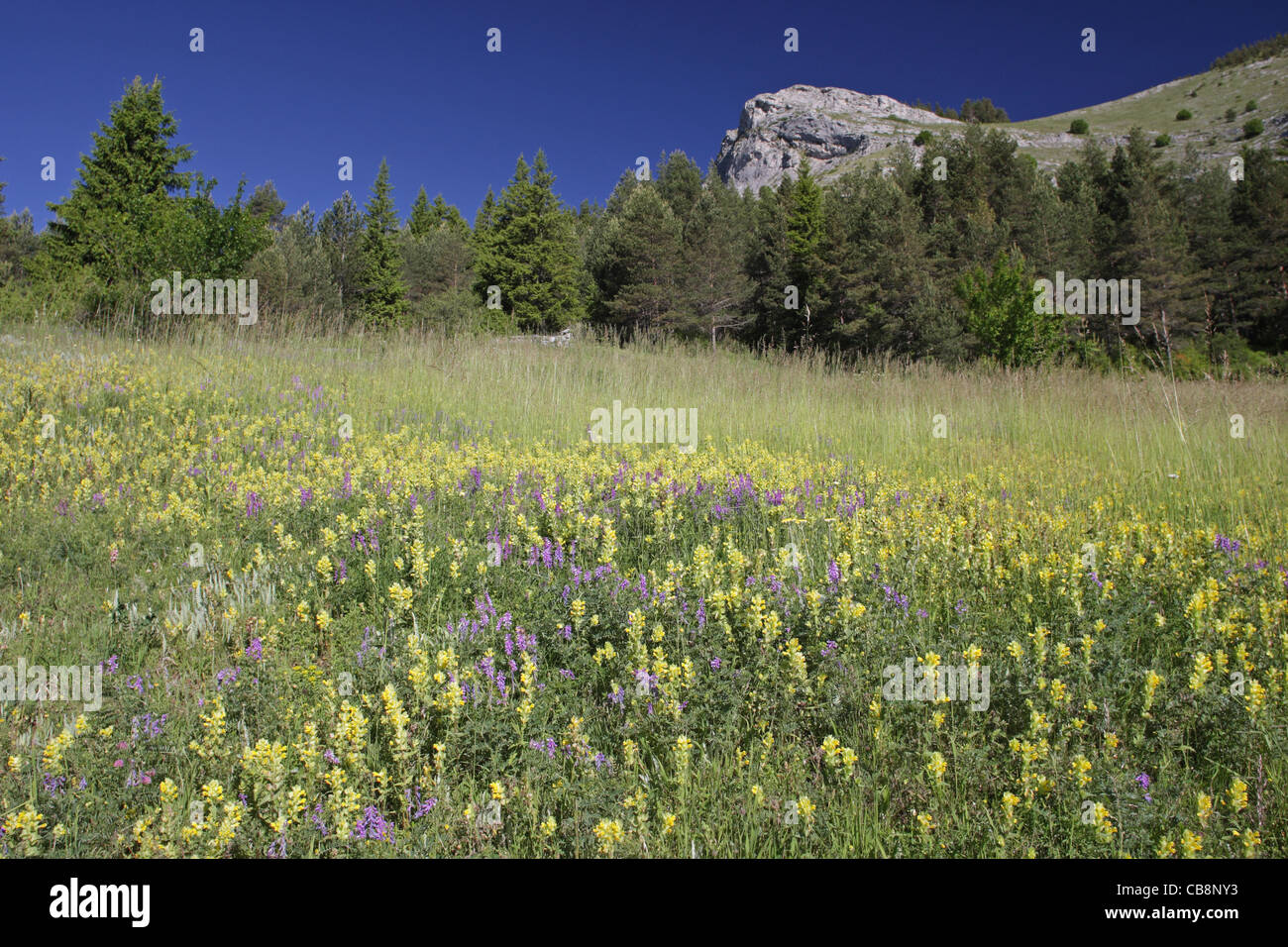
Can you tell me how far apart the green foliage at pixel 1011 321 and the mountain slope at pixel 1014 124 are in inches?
1195

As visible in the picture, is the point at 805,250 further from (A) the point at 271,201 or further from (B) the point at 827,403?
(A) the point at 271,201

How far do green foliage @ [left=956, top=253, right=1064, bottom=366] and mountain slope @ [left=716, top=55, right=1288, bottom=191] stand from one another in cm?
3035

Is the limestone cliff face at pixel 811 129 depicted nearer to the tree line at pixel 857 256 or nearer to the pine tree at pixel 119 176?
the tree line at pixel 857 256

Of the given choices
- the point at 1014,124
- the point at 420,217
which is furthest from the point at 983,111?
the point at 420,217

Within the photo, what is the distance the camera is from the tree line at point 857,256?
25.5m

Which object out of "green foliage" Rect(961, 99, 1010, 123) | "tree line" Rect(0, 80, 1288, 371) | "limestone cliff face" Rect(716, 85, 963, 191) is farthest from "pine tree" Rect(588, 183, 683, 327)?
"green foliage" Rect(961, 99, 1010, 123)

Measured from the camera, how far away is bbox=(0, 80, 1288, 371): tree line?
25547 mm

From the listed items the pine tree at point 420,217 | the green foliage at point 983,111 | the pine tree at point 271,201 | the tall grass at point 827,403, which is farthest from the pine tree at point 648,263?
the green foliage at point 983,111

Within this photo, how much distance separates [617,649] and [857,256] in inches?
1223

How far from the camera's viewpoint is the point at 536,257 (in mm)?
39688

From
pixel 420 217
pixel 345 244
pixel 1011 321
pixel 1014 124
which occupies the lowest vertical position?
pixel 1011 321
